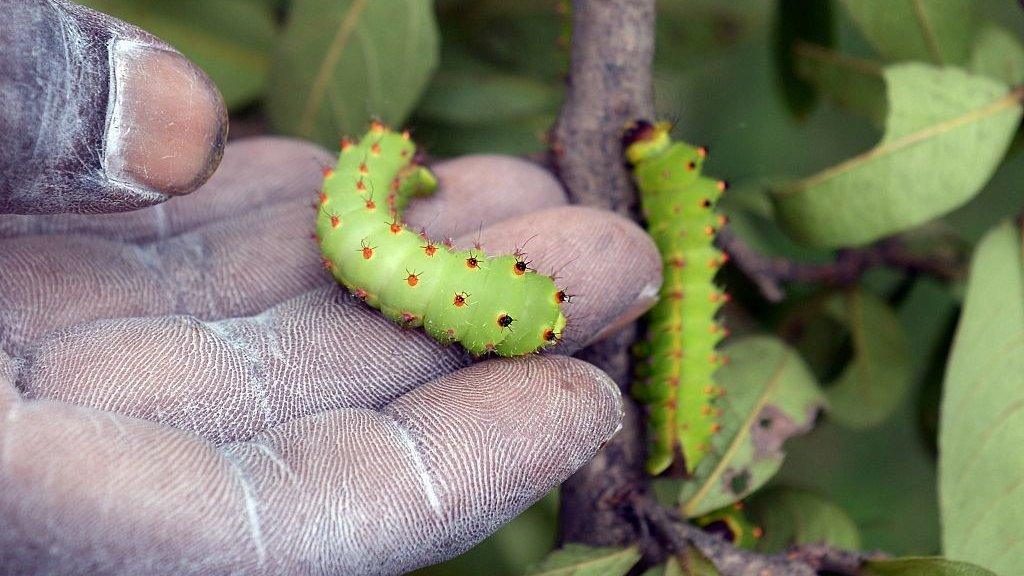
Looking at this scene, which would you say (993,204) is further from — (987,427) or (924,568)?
(924,568)

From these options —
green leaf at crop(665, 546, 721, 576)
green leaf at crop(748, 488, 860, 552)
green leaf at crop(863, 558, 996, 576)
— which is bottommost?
green leaf at crop(748, 488, 860, 552)

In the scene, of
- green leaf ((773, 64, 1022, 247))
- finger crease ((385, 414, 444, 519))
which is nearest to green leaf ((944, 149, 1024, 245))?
green leaf ((773, 64, 1022, 247))

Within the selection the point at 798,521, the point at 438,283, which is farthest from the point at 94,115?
the point at 798,521

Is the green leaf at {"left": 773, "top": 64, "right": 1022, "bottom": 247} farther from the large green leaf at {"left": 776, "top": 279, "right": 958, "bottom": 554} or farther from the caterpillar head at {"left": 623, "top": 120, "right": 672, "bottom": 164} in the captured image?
the large green leaf at {"left": 776, "top": 279, "right": 958, "bottom": 554}

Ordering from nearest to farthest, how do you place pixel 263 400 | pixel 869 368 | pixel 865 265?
pixel 263 400 → pixel 869 368 → pixel 865 265

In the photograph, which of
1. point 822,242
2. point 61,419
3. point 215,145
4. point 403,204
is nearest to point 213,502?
point 61,419

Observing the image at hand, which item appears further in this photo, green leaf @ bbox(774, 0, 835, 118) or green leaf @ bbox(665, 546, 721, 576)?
green leaf @ bbox(774, 0, 835, 118)

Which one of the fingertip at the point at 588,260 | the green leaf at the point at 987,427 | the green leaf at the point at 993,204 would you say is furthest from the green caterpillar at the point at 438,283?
the green leaf at the point at 993,204
